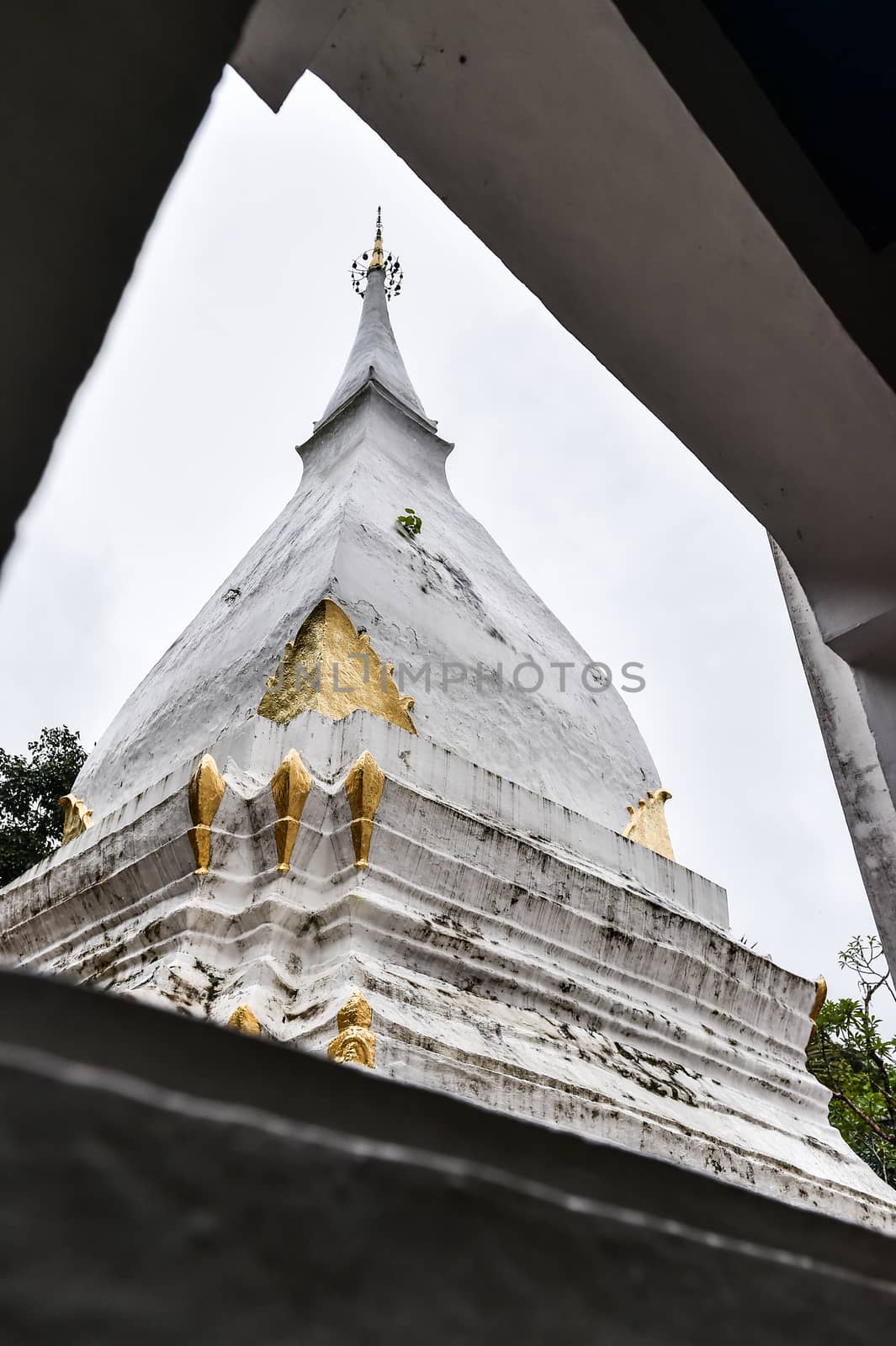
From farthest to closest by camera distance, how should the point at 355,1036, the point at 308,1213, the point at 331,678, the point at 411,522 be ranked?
1. the point at 411,522
2. the point at 331,678
3. the point at 355,1036
4. the point at 308,1213

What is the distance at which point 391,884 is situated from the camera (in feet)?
9.98

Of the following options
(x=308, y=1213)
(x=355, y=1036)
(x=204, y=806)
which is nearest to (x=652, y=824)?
(x=204, y=806)

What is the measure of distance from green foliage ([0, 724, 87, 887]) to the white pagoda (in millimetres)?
5124

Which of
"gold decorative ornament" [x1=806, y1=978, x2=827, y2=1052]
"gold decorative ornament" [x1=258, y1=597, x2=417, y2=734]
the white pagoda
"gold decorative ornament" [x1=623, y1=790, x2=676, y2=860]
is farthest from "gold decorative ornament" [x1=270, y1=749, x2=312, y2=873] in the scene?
"gold decorative ornament" [x1=806, y1=978, x2=827, y2=1052]

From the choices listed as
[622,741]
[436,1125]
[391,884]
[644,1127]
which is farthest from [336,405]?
[436,1125]

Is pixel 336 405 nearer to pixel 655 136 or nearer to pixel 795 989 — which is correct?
pixel 795 989

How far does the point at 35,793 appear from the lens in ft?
32.8

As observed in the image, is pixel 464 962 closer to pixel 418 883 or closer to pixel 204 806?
pixel 418 883

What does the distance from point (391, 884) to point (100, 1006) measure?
2.80 meters

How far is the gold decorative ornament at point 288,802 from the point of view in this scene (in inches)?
118

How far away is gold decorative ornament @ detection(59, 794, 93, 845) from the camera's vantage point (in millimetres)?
4344

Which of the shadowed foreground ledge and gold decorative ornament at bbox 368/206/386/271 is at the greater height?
gold decorative ornament at bbox 368/206/386/271

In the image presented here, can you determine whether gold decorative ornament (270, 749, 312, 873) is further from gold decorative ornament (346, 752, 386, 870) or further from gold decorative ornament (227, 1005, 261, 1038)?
gold decorative ornament (227, 1005, 261, 1038)

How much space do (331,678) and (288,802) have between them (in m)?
0.77
